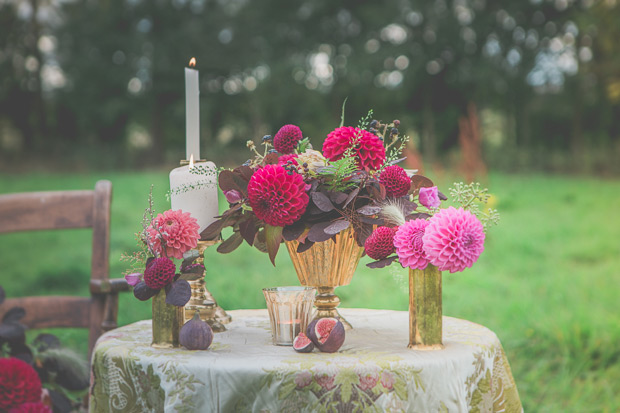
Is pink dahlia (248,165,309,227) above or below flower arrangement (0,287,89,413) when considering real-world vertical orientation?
above

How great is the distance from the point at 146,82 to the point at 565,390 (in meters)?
17.3

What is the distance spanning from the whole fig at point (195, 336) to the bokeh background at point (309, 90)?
513 cm

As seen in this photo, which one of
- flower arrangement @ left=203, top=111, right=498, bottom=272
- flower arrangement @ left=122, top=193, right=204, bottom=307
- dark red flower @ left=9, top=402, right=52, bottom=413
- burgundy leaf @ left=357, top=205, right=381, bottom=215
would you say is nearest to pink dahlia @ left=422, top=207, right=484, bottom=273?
flower arrangement @ left=203, top=111, right=498, bottom=272

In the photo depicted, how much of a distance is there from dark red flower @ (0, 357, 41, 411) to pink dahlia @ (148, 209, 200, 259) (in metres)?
0.81

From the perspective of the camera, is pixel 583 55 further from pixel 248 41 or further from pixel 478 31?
pixel 248 41

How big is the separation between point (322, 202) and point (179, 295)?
1.17 feet

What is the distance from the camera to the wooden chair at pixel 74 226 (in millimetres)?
2346

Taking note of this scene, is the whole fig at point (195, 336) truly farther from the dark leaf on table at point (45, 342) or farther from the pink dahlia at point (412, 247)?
the dark leaf on table at point (45, 342)

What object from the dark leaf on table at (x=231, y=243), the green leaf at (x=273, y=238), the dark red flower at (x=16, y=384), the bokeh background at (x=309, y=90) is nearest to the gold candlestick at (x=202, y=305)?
the dark leaf on table at (x=231, y=243)

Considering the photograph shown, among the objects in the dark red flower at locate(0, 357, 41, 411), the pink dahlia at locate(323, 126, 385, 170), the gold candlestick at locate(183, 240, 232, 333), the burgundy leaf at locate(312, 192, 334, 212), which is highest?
the pink dahlia at locate(323, 126, 385, 170)

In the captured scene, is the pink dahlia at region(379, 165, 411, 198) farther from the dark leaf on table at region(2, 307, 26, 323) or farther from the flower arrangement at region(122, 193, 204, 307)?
the dark leaf on table at region(2, 307, 26, 323)

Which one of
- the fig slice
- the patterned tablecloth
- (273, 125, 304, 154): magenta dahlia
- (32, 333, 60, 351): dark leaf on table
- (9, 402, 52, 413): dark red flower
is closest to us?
the patterned tablecloth

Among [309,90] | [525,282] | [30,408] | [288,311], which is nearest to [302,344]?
[288,311]

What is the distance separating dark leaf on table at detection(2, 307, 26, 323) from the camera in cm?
226
